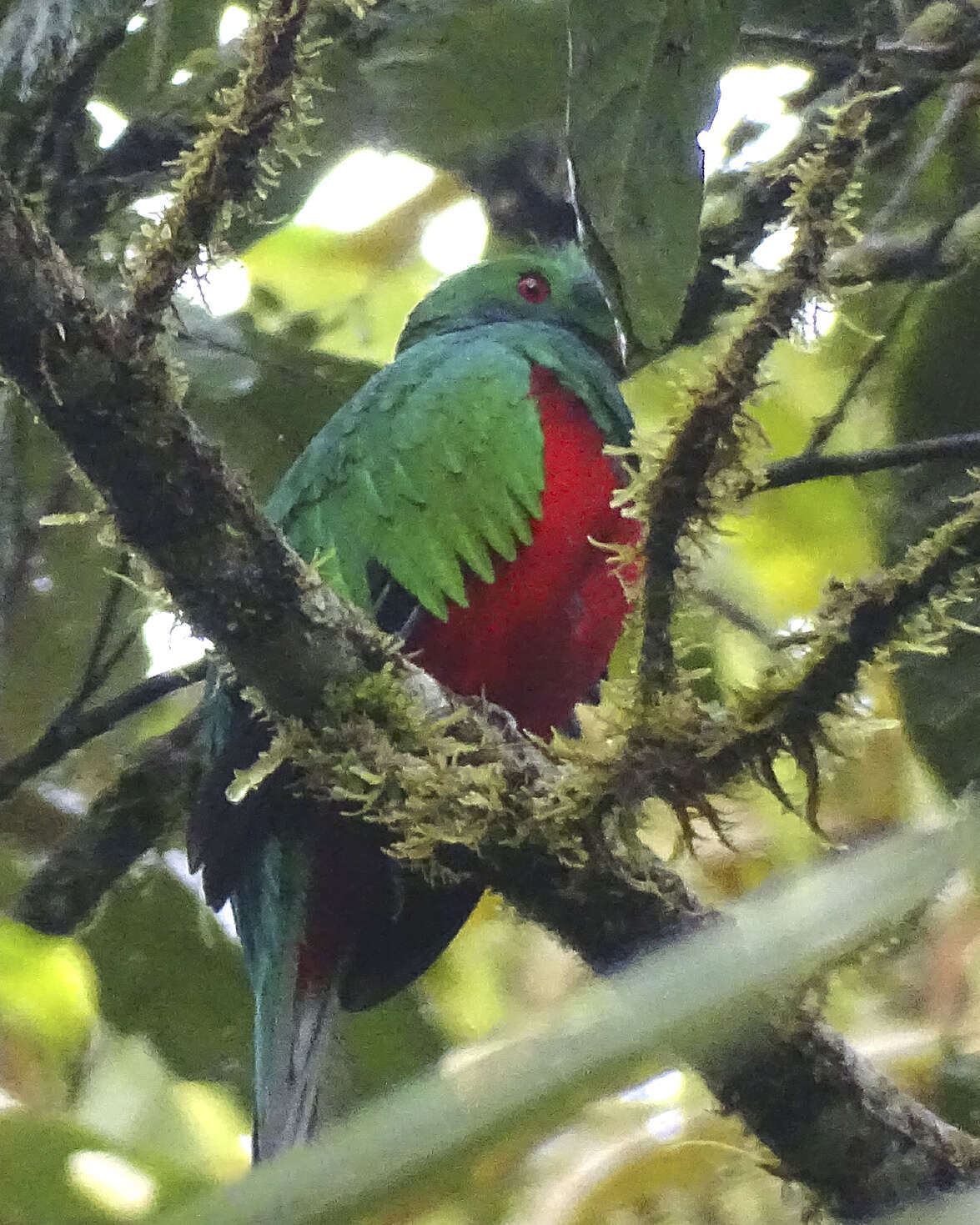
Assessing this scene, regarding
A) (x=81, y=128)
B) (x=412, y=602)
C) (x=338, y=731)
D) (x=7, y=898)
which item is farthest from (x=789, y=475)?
(x=7, y=898)

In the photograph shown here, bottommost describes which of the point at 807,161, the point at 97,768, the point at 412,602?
the point at 807,161

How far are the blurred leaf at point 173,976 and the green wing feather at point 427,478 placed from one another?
0.59 metres

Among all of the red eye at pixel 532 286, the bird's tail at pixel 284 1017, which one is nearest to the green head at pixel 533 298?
the red eye at pixel 532 286

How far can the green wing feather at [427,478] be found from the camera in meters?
1.72

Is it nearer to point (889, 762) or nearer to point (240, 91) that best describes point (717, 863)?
point (889, 762)

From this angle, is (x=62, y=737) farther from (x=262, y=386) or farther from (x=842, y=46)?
(x=842, y=46)

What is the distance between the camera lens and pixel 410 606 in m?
1.74

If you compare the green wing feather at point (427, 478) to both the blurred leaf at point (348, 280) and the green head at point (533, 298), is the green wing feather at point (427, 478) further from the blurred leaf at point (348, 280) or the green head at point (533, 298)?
the blurred leaf at point (348, 280)

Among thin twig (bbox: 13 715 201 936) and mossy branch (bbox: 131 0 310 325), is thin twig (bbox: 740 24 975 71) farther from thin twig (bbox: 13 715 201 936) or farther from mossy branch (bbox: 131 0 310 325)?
thin twig (bbox: 13 715 201 936)

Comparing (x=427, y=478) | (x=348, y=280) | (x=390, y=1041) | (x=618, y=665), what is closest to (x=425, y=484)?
(x=427, y=478)

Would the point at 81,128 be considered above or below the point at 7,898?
above

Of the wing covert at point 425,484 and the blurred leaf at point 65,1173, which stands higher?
the wing covert at point 425,484

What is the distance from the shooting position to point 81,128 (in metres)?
1.74

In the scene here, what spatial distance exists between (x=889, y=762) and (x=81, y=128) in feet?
4.60
